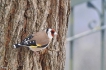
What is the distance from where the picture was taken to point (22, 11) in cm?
277

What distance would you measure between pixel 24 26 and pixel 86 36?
4255 millimetres

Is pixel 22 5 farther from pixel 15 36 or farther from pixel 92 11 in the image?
pixel 92 11

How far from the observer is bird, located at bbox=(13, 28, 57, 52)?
273 centimetres

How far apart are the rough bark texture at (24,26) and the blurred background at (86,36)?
3.77 m

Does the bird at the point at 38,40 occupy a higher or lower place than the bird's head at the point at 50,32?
lower

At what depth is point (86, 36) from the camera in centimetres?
696

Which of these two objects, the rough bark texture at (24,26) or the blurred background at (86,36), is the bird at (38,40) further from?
the blurred background at (86,36)

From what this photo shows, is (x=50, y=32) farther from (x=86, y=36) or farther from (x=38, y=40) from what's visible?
(x=86, y=36)

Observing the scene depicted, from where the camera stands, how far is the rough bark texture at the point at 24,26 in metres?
2.77

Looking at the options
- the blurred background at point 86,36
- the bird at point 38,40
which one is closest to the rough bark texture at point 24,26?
the bird at point 38,40

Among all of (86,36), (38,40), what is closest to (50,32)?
(38,40)

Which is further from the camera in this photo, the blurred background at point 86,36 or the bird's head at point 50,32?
the blurred background at point 86,36

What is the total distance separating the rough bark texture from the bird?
0.04 metres

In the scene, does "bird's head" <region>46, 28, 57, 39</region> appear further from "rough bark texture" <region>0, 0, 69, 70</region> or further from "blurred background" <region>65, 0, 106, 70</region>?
"blurred background" <region>65, 0, 106, 70</region>
